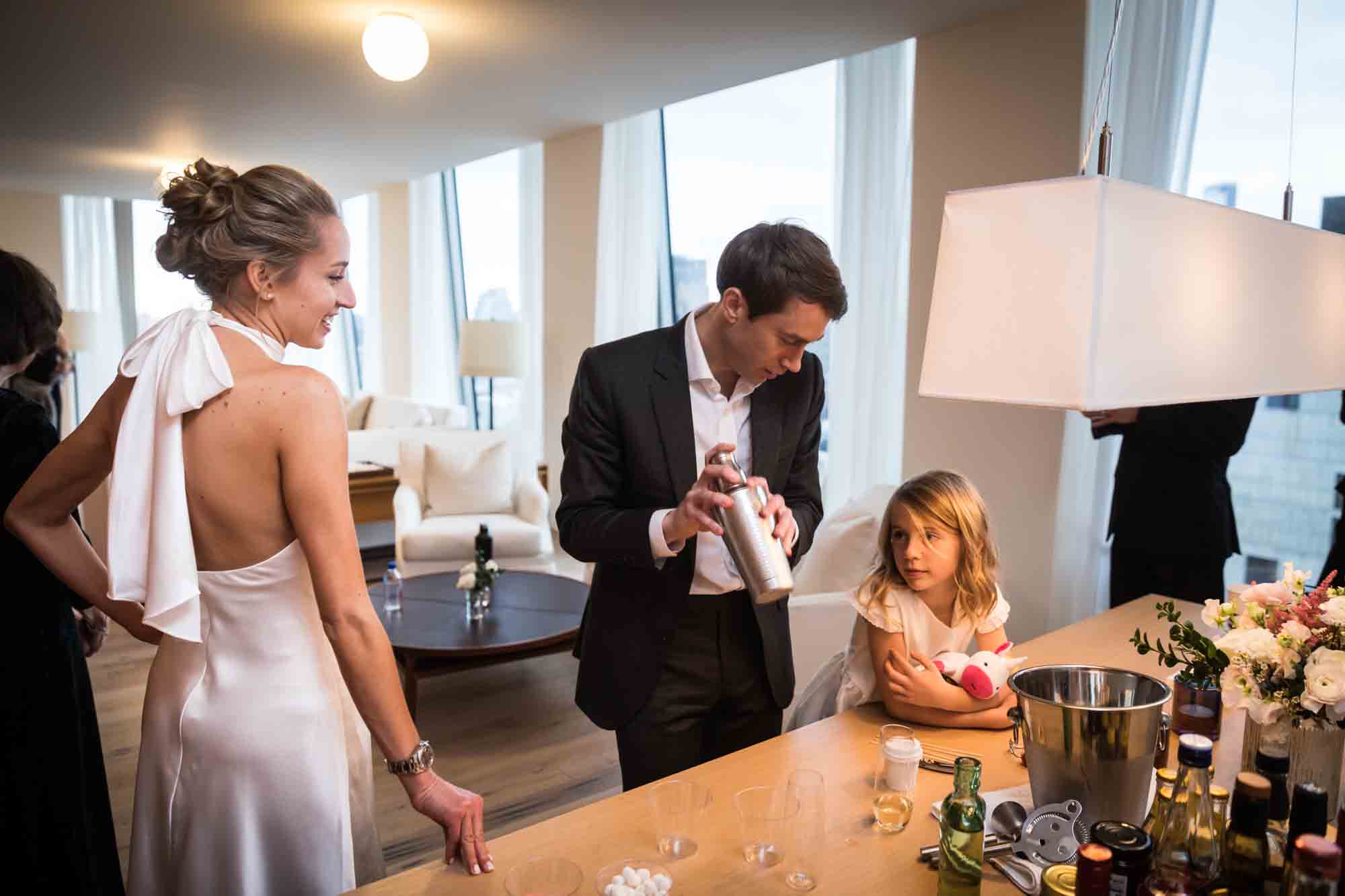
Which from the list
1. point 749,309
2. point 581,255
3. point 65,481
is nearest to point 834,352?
point 581,255

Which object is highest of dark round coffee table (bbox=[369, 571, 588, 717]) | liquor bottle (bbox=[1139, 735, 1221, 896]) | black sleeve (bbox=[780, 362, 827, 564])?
black sleeve (bbox=[780, 362, 827, 564])

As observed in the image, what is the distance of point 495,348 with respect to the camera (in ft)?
19.5

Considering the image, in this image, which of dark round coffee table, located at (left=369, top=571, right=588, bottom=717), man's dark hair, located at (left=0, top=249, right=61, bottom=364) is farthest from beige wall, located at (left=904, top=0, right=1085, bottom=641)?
man's dark hair, located at (left=0, top=249, right=61, bottom=364)

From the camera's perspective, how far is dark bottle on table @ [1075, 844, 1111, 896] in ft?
2.84

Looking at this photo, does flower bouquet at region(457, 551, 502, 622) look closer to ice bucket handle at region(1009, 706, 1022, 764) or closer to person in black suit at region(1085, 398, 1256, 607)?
person in black suit at region(1085, 398, 1256, 607)

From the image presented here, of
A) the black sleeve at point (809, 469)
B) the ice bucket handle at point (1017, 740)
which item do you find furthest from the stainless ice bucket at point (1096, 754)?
the black sleeve at point (809, 469)

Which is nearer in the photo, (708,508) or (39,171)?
(708,508)

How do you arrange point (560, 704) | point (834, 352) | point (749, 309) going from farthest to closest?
point (834, 352) → point (560, 704) → point (749, 309)

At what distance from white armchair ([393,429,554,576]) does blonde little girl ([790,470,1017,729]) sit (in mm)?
3274

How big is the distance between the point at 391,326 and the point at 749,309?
746 cm

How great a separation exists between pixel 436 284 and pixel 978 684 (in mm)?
6927

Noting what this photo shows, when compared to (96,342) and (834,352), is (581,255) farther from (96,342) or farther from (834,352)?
(96,342)

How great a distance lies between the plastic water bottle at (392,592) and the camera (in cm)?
382

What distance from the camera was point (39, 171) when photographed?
294 inches
